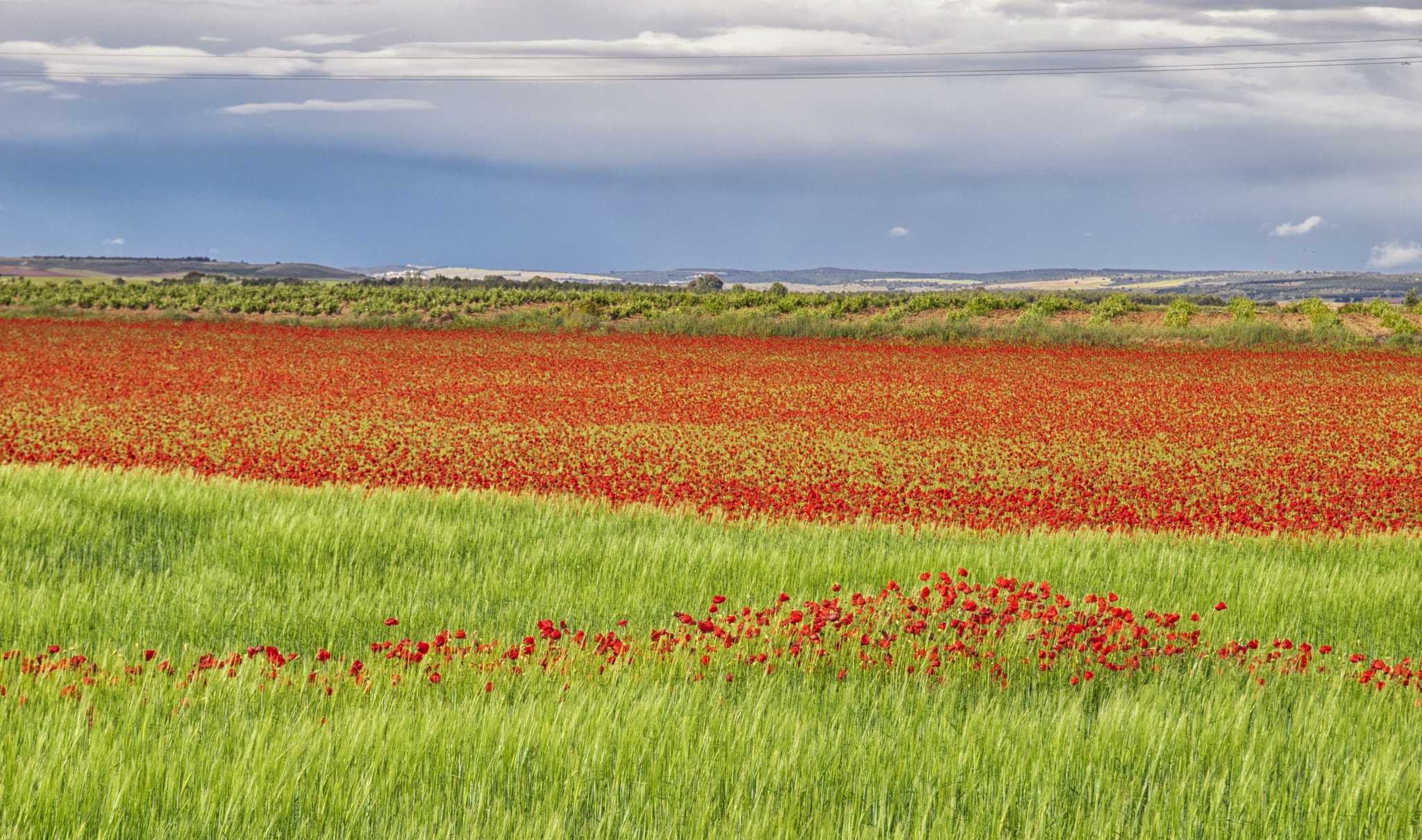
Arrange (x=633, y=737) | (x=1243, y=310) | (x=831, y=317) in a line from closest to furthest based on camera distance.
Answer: (x=633, y=737), (x=1243, y=310), (x=831, y=317)

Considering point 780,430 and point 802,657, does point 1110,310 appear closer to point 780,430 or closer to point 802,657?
point 780,430

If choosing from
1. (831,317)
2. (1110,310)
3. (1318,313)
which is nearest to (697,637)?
(831,317)

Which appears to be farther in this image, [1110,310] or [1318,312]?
[1110,310]

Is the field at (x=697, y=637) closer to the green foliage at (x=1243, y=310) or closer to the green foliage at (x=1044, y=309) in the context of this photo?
the green foliage at (x=1044, y=309)

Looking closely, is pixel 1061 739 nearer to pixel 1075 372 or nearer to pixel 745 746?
pixel 745 746

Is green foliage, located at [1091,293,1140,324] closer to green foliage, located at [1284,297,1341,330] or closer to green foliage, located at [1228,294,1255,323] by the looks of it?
green foliage, located at [1228,294,1255,323]

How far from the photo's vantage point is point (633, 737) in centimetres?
397

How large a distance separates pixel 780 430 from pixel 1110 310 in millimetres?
45714

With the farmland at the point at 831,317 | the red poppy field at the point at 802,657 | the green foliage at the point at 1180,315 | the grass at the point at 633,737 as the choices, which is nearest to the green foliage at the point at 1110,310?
the farmland at the point at 831,317

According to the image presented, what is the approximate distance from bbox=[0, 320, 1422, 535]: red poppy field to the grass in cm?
535

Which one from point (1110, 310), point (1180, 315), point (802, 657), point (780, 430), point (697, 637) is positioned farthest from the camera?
point (1110, 310)

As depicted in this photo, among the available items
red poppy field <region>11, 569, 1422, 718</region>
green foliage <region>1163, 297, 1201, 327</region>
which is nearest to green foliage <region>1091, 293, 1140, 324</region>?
green foliage <region>1163, 297, 1201, 327</region>

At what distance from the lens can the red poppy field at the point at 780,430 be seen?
14070mm

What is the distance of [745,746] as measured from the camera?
12.9ft
